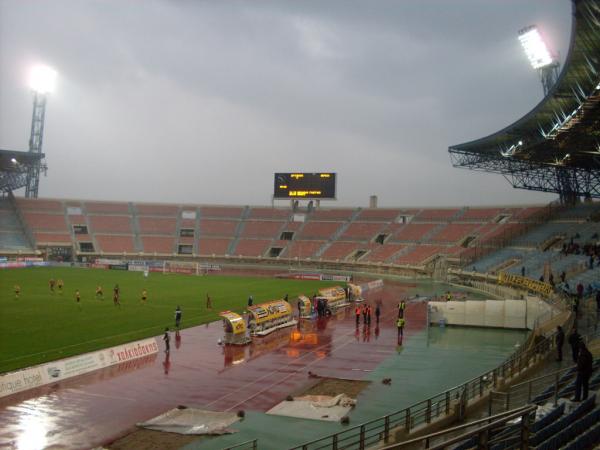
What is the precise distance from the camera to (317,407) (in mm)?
16875

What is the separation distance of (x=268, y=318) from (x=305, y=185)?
200ft

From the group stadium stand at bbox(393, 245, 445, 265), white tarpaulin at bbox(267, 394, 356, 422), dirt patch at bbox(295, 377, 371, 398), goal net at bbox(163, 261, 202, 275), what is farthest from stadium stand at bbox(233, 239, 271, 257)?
white tarpaulin at bbox(267, 394, 356, 422)

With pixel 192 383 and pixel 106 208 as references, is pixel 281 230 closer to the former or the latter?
pixel 106 208

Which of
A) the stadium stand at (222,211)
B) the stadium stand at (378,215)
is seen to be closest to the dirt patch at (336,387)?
the stadium stand at (378,215)

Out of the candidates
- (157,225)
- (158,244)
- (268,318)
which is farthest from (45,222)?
(268,318)

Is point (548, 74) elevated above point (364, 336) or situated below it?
above

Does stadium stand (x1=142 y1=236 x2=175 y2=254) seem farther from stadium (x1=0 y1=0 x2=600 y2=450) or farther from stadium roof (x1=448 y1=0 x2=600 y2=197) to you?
stadium roof (x1=448 y1=0 x2=600 y2=197)

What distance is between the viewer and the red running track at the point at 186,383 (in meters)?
15.3

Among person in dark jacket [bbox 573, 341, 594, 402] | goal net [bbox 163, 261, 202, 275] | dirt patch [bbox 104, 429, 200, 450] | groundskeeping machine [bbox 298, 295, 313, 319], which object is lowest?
dirt patch [bbox 104, 429, 200, 450]

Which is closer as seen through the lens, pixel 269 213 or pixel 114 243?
pixel 114 243

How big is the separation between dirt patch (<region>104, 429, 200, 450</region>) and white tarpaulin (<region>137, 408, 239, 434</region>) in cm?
27

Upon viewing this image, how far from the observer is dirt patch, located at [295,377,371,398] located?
18703 mm

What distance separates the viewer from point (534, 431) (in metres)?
9.16

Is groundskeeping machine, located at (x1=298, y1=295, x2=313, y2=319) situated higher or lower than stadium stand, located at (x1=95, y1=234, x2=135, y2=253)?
lower
